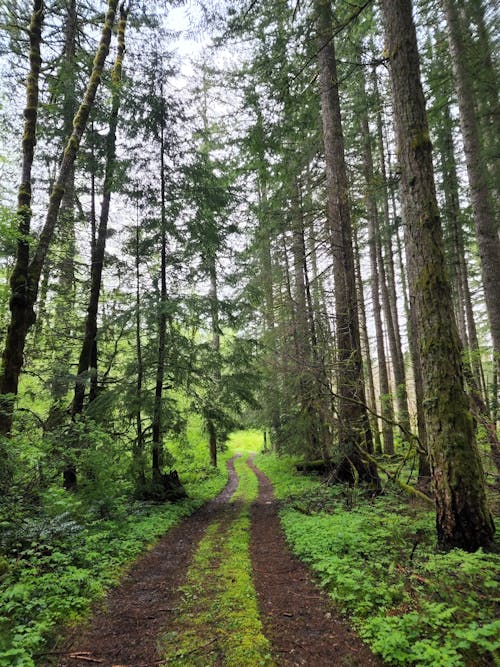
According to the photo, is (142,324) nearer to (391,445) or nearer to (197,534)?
(197,534)

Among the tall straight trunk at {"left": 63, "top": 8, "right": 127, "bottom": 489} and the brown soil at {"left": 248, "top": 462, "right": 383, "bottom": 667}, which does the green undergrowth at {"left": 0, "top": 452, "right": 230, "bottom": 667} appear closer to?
the brown soil at {"left": 248, "top": 462, "right": 383, "bottom": 667}

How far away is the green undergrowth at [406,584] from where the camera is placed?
2.77 metres

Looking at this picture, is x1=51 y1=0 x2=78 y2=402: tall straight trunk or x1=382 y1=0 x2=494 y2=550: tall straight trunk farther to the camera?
x1=51 y1=0 x2=78 y2=402: tall straight trunk

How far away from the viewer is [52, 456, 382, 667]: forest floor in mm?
3094

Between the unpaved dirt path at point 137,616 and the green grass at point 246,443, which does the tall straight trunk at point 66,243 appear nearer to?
the unpaved dirt path at point 137,616

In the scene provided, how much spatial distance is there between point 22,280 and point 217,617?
6634 mm

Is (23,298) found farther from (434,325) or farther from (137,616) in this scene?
(434,325)

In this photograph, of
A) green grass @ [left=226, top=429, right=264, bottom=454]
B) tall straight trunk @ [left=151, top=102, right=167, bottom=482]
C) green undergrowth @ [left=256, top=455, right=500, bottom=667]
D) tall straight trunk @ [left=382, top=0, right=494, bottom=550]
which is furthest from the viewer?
green grass @ [left=226, top=429, right=264, bottom=454]

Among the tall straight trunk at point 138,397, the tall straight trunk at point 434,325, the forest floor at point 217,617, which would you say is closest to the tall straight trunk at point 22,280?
the tall straight trunk at point 138,397

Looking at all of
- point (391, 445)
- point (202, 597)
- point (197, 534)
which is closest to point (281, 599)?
point (202, 597)

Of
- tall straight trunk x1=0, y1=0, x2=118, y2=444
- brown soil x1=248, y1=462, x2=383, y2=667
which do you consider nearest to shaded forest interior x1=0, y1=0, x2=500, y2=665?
tall straight trunk x1=0, y1=0, x2=118, y2=444

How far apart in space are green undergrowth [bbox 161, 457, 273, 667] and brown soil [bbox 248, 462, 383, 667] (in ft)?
0.47

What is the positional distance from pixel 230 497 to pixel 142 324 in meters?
6.29

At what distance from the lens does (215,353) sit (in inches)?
426
